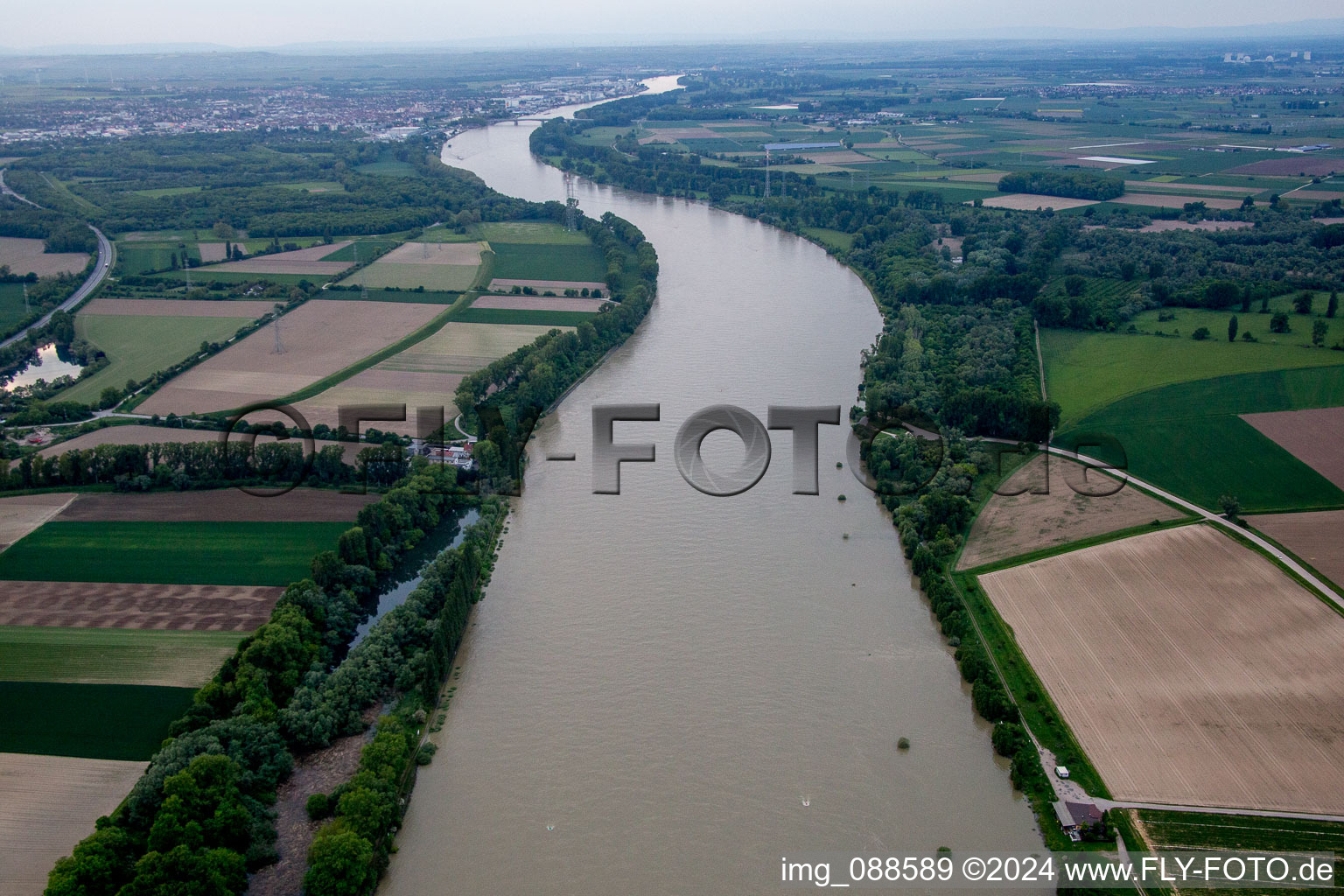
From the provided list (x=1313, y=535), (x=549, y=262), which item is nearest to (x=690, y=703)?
(x=1313, y=535)

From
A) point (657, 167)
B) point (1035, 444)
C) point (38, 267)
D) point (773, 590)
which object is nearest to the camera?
point (773, 590)

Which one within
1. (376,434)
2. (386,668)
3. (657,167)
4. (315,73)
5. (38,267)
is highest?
(315,73)

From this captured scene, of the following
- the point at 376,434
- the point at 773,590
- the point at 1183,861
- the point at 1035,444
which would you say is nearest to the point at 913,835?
the point at 1183,861

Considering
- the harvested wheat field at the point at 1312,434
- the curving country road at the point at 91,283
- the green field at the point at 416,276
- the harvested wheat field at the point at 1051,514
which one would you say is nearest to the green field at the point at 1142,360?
the harvested wheat field at the point at 1312,434

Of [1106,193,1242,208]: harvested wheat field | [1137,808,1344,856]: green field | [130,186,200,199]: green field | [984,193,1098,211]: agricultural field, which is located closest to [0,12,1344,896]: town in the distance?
[1137,808,1344,856]: green field

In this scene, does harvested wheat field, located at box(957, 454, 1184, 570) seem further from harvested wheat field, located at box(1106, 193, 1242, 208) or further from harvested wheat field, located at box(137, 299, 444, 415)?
harvested wheat field, located at box(1106, 193, 1242, 208)

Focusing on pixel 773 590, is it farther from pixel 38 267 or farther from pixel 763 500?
pixel 38 267

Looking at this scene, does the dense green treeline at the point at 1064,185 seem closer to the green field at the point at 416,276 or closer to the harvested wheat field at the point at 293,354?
the green field at the point at 416,276

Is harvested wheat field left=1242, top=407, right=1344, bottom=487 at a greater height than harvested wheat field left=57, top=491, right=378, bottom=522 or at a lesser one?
greater
